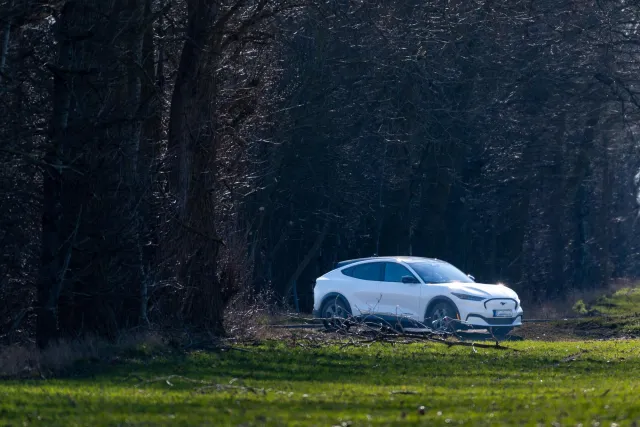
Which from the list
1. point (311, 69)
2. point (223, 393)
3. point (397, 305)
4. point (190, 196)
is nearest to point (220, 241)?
point (190, 196)

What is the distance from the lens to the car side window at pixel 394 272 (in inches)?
898

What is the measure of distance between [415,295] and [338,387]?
37.7 ft

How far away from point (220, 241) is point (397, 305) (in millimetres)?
6075

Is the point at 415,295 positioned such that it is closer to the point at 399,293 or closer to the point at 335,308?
the point at 399,293

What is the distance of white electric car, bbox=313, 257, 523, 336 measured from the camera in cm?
2170

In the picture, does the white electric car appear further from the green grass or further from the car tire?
the green grass

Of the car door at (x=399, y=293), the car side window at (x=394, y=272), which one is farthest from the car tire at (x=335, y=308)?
the car side window at (x=394, y=272)

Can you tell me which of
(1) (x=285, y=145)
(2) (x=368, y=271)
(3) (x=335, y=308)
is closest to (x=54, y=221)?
(3) (x=335, y=308)

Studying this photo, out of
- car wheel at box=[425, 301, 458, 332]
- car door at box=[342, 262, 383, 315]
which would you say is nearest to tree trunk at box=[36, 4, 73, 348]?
car door at box=[342, 262, 383, 315]

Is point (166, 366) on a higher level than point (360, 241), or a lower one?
lower

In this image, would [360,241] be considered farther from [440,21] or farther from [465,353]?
[465,353]

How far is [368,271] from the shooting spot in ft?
76.6

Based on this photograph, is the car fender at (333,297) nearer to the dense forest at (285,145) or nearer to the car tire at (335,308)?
the car tire at (335,308)

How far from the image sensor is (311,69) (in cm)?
3334
